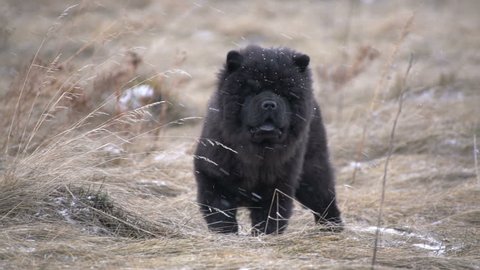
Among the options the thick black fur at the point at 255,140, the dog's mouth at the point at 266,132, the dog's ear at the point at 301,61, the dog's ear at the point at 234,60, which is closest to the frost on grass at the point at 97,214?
the thick black fur at the point at 255,140

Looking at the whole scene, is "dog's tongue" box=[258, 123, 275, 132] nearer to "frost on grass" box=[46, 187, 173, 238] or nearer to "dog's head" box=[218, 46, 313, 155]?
"dog's head" box=[218, 46, 313, 155]

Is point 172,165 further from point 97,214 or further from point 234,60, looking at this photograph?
point 97,214

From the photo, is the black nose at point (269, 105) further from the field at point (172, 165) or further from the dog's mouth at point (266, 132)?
the field at point (172, 165)

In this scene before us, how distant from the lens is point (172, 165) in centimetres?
791

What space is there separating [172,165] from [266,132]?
8.93 ft

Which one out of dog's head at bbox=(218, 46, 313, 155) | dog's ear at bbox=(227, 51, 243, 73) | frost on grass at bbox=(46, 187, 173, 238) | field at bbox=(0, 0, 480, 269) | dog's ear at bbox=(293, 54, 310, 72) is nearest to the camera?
field at bbox=(0, 0, 480, 269)

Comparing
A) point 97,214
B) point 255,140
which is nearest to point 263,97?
point 255,140

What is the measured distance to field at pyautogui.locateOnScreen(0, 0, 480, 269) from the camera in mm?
4230

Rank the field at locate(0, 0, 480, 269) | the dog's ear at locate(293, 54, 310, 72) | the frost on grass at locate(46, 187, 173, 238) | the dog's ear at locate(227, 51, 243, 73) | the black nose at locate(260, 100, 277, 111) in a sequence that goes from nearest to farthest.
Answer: the field at locate(0, 0, 480, 269)
the frost on grass at locate(46, 187, 173, 238)
the black nose at locate(260, 100, 277, 111)
the dog's ear at locate(227, 51, 243, 73)
the dog's ear at locate(293, 54, 310, 72)

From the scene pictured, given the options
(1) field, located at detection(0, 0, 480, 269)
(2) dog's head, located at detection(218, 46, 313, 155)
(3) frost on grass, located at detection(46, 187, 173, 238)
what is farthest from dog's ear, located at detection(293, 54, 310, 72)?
(3) frost on grass, located at detection(46, 187, 173, 238)

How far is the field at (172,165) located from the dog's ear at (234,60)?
0.54m

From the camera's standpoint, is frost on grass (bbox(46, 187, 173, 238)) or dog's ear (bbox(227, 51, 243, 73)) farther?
dog's ear (bbox(227, 51, 243, 73))

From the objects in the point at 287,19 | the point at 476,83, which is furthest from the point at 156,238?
the point at 287,19

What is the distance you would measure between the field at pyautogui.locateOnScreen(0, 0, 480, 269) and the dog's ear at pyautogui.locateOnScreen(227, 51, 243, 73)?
0.54 m
